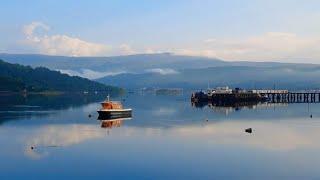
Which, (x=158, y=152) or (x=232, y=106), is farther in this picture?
(x=232, y=106)

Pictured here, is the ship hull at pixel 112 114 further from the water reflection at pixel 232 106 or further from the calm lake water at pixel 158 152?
the water reflection at pixel 232 106

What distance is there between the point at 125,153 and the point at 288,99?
480 feet

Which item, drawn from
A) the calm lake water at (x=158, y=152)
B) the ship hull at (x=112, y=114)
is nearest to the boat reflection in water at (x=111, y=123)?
the calm lake water at (x=158, y=152)

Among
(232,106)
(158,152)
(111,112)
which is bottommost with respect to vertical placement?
(232,106)

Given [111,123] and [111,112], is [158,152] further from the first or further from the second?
[111,112]

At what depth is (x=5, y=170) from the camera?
3941 centimetres

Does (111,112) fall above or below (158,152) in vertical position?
above

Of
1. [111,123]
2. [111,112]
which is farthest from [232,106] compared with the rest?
[111,123]

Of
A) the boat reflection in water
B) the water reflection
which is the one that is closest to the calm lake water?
the boat reflection in water

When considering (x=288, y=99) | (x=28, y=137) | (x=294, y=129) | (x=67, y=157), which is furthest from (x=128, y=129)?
(x=288, y=99)

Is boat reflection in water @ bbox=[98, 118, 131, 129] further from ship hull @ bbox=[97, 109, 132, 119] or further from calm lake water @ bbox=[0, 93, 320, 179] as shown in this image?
ship hull @ bbox=[97, 109, 132, 119]

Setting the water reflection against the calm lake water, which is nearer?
the calm lake water

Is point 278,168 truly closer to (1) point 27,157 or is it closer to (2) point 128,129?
(1) point 27,157

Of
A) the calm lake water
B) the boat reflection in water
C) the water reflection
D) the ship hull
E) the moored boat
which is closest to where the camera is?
the calm lake water
